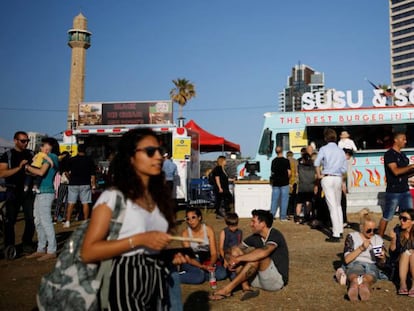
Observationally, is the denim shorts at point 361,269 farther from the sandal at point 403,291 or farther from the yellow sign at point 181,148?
the yellow sign at point 181,148

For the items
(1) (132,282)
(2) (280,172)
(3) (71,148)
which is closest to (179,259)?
(1) (132,282)

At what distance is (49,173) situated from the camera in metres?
6.78

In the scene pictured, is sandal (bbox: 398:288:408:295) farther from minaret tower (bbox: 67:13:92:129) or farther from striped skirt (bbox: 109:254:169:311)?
minaret tower (bbox: 67:13:92:129)

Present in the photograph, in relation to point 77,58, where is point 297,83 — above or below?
above

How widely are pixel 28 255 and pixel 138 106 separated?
7837 millimetres

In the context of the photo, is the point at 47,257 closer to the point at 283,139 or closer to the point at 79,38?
the point at 283,139

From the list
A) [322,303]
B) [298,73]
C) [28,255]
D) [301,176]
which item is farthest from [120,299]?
[298,73]

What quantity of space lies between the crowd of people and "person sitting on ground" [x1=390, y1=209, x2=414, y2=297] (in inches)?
0.5

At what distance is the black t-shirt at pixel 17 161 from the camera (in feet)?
22.2

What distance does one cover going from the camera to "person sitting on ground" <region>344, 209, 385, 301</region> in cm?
509

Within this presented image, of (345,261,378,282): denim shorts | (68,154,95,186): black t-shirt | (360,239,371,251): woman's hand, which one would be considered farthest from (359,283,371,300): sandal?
(68,154,95,186): black t-shirt

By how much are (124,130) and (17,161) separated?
7130 mm

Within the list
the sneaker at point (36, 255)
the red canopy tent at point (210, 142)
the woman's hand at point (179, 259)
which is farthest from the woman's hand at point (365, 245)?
the red canopy tent at point (210, 142)

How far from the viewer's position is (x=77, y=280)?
208 centimetres
